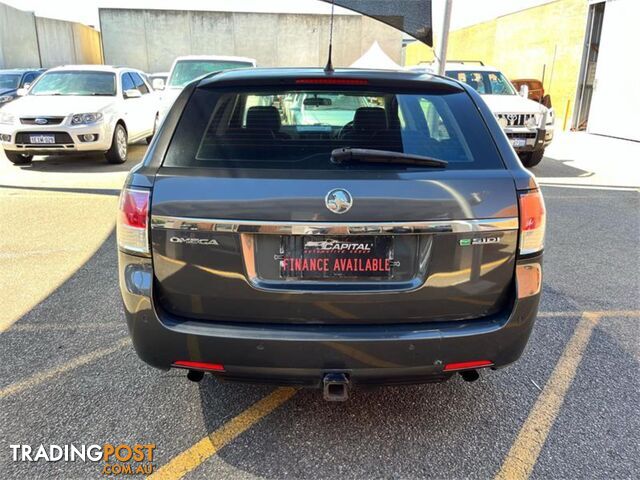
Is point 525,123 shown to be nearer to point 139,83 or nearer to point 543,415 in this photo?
point 139,83

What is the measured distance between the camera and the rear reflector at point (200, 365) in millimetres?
2188

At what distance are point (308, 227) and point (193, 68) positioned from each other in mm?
10426

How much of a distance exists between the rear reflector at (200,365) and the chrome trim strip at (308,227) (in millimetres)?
566

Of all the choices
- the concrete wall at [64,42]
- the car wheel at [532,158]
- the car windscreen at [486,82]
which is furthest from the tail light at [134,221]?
the concrete wall at [64,42]

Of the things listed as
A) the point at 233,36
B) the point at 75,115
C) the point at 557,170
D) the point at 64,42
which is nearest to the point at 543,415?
the point at 557,170

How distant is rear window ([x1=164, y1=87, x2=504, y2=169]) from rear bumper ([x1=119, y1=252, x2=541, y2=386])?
0.53 m

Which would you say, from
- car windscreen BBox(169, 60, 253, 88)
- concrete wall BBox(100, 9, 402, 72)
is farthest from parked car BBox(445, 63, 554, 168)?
concrete wall BBox(100, 9, 402, 72)

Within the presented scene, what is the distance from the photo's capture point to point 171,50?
28.3m

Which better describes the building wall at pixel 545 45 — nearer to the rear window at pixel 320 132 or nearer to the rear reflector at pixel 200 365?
the rear window at pixel 320 132

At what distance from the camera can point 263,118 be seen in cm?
256

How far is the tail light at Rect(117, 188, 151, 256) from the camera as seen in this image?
2115mm

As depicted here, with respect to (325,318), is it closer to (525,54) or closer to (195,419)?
(195,419)

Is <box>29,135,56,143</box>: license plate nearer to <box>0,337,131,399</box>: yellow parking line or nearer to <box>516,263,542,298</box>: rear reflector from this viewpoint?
<box>0,337,131,399</box>: yellow parking line

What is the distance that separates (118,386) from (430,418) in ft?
5.50
